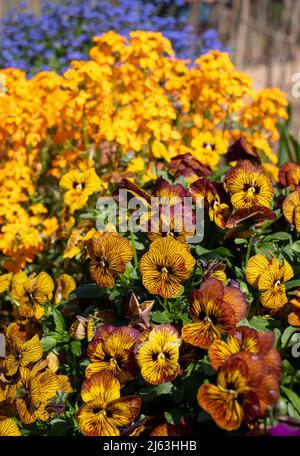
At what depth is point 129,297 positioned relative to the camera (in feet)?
5.67

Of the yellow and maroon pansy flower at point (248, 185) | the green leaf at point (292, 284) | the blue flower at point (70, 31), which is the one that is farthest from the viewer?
the blue flower at point (70, 31)

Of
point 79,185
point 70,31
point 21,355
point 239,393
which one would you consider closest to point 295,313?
point 239,393

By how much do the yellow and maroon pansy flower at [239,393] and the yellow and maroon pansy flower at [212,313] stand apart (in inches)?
5.9

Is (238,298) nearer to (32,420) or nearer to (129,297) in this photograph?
(129,297)

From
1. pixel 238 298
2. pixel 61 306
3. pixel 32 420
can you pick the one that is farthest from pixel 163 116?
pixel 32 420

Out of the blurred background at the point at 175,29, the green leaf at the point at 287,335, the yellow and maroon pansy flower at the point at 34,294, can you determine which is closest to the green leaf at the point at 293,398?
the green leaf at the point at 287,335

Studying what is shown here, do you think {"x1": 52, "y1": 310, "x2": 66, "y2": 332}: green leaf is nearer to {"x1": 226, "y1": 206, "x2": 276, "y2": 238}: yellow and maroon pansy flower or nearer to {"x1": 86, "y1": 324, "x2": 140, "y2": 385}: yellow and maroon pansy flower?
{"x1": 86, "y1": 324, "x2": 140, "y2": 385}: yellow and maroon pansy flower

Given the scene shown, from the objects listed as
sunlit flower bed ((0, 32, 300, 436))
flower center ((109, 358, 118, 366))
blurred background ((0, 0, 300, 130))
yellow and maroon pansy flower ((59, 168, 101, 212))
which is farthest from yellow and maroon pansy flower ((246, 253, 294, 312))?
blurred background ((0, 0, 300, 130))

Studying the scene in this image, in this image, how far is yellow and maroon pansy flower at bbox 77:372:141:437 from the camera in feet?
4.55

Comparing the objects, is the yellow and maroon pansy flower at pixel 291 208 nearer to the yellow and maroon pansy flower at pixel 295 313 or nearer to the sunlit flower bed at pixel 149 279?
the sunlit flower bed at pixel 149 279

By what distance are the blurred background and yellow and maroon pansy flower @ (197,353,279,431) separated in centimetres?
414

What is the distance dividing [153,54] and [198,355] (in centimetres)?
137

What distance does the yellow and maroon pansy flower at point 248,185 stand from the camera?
170cm

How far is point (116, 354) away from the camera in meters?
1.48
